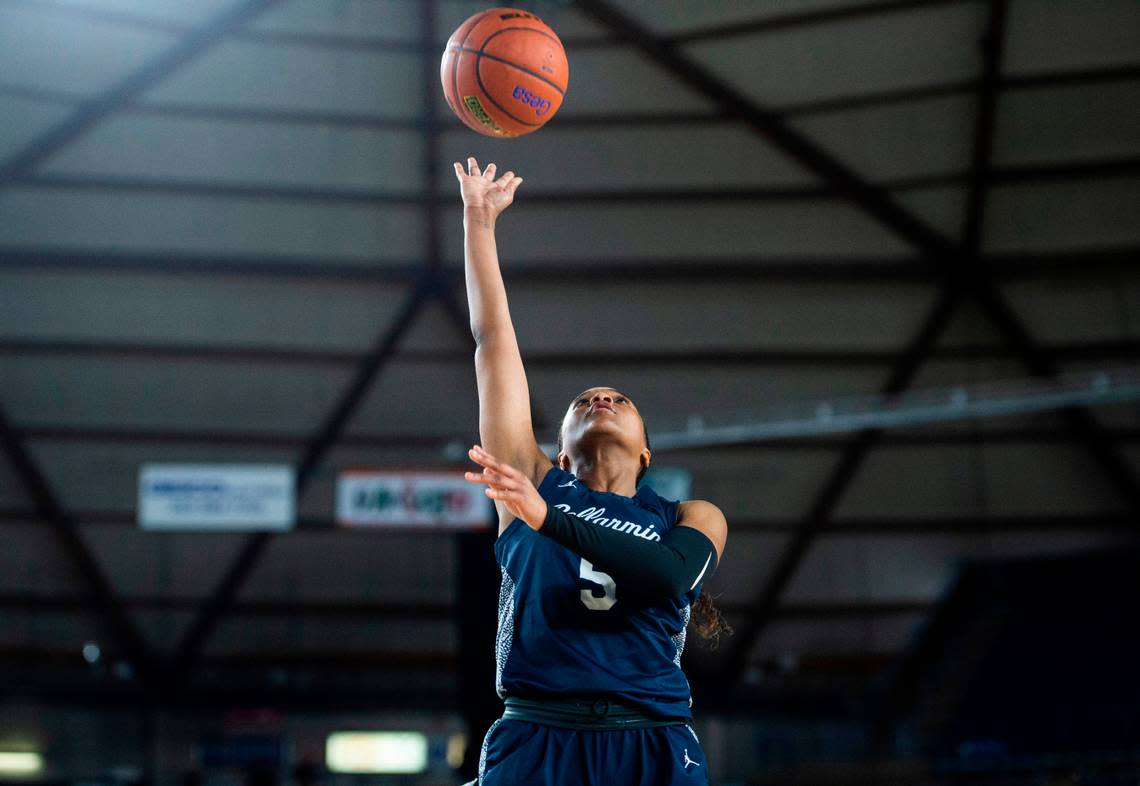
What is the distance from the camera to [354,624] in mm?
18359

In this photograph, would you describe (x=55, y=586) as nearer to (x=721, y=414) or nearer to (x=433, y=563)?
(x=433, y=563)

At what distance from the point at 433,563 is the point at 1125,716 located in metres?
9.53

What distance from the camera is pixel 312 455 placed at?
16812 millimetres

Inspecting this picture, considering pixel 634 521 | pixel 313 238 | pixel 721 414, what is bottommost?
pixel 634 521

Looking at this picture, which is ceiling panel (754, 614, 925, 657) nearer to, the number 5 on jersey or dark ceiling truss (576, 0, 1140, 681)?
dark ceiling truss (576, 0, 1140, 681)

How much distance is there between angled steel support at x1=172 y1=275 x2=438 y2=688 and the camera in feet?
52.5

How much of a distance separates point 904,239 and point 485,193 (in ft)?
42.4

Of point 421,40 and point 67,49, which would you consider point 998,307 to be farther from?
point 67,49

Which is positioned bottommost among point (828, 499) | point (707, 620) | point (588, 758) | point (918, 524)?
point (588, 758)

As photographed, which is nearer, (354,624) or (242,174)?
(242,174)

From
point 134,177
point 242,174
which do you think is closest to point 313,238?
point 242,174

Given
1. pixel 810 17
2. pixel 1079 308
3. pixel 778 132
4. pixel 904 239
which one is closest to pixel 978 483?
pixel 1079 308

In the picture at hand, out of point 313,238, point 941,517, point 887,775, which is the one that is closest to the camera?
point 887,775

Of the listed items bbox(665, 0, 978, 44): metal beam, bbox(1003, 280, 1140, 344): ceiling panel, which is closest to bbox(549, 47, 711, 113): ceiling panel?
bbox(665, 0, 978, 44): metal beam
